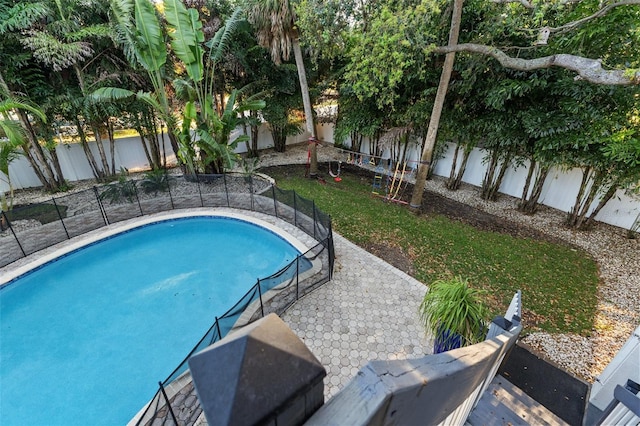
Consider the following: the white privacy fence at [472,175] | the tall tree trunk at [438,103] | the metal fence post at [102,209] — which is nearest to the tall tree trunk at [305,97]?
the white privacy fence at [472,175]

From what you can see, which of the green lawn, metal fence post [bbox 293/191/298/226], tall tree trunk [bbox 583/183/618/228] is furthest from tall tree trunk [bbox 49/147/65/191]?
tall tree trunk [bbox 583/183/618/228]

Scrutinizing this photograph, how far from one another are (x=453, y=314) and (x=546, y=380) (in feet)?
7.64

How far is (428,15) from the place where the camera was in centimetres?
778

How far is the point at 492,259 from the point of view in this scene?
8.15 m

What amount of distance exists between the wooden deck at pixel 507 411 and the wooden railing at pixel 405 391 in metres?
2.58

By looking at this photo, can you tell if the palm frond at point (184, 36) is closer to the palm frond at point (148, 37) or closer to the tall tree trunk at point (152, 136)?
the palm frond at point (148, 37)

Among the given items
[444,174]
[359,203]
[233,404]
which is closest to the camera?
[233,404]

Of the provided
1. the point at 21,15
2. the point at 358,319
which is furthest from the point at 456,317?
the point at 21,15

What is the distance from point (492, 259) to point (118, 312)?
405 inches

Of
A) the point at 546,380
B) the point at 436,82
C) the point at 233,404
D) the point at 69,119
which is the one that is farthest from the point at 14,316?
the point at 436,82

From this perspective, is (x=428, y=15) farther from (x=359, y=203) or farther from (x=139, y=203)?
(x=139, y=203)

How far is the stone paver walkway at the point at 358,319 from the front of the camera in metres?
5.25

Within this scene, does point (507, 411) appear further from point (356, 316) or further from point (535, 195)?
point (535, 195)

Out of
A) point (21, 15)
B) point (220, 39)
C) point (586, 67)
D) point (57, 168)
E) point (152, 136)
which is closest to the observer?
point (586, 67)
